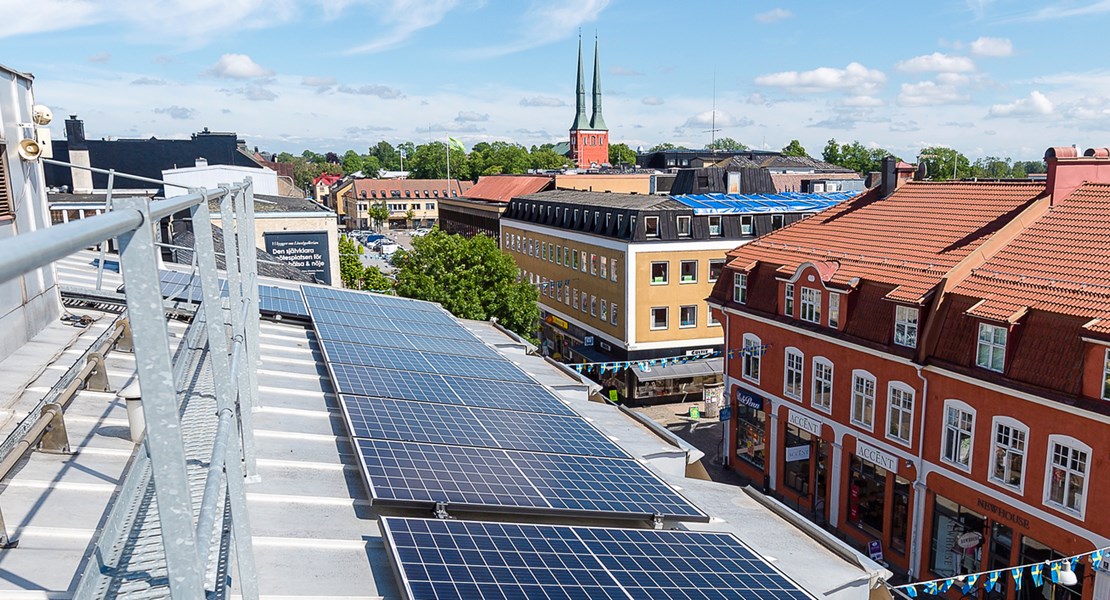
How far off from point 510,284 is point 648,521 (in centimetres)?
3169

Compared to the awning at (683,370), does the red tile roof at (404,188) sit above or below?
above

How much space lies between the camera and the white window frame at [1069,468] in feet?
57.1

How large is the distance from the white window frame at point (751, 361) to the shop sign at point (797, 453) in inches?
125

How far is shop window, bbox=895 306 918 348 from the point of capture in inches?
870

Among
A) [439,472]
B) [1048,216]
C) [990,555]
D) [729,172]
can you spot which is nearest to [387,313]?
[439,472]

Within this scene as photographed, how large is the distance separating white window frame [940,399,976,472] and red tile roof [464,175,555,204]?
162ft

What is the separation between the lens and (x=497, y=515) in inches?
378

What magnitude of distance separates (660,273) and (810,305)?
54.9ft

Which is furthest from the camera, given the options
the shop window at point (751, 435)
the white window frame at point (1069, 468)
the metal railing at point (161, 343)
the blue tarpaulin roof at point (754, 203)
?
the blue tarpaulin roof at point (754, 203)

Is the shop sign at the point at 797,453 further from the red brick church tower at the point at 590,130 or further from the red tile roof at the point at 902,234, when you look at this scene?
the red brick church tower at the point at 590,130

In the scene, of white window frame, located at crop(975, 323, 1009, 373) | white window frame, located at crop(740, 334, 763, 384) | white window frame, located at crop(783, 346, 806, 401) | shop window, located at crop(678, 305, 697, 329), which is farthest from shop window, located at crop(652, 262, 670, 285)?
white window frame, located at crop(975, 323, 1009, 373)

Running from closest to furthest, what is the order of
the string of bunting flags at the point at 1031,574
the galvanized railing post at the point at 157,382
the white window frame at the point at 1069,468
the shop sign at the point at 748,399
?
the galvanized railing post at the point at 157,382
the string of bunting flags at the point at 1031,574
the white window frame at the point at 1069,468
the shop sign at the point at 748,399

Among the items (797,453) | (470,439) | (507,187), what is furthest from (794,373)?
(507,187)

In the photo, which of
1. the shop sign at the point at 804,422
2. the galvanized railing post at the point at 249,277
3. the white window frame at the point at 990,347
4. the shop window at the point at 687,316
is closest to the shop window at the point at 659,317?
the shop window at the point at 687,316
